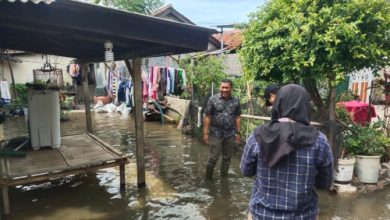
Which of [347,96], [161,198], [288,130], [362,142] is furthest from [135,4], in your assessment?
[288,130]

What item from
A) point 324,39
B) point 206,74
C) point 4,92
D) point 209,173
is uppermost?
point 324,39

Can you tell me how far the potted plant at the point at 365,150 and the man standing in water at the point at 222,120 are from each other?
187 cm

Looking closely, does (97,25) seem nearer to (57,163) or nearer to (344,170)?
(57,163)

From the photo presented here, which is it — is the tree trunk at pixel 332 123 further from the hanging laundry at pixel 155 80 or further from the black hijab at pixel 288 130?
the hanging laundry at pixel 155 80

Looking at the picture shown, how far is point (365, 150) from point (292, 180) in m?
4.04

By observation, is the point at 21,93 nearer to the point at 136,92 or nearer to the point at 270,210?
the point at 136,92

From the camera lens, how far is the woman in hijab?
7.13 feet

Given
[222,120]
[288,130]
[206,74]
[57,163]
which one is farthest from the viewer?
[206,74]

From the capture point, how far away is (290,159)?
7.27 ft

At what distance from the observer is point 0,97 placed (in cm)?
1496

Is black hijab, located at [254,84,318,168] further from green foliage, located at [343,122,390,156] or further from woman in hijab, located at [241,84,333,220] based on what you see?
green foliage, located at [343,122,390,156]

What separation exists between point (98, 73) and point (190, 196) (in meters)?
16.7

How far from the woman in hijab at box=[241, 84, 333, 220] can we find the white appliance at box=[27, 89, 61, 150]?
4853mm

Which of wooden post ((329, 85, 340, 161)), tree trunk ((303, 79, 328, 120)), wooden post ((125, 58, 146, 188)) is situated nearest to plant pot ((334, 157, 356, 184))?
wooden post ((329, 85, 340, 161))
